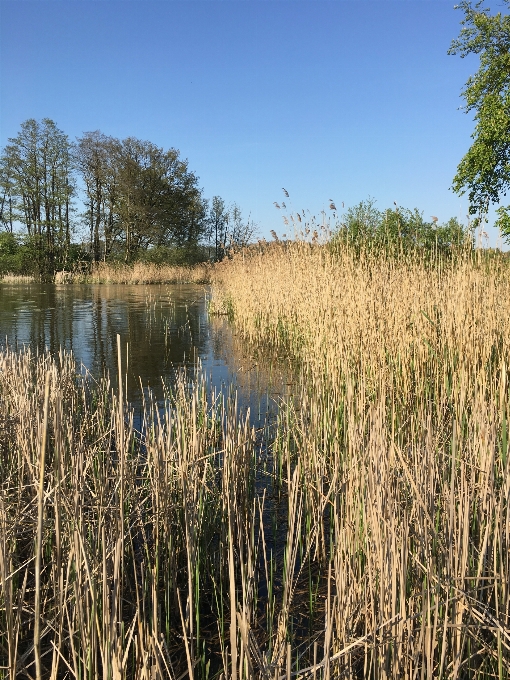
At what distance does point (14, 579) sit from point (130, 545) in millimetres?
449

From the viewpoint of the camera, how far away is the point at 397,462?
2.08 metres

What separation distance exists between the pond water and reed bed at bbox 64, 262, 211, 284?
11.3m

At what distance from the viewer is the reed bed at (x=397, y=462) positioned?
56.5 inches

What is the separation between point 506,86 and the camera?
18.5 meters

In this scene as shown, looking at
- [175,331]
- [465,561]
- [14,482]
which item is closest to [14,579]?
[14,482]

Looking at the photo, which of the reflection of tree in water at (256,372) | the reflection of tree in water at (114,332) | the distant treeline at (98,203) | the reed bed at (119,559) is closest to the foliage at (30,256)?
the distant treeline at (98,203)

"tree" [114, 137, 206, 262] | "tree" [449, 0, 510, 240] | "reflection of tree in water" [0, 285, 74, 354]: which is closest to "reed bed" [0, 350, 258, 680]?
"reflection of tree in water" [0, 285, 74, 354]

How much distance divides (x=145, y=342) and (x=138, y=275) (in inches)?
746

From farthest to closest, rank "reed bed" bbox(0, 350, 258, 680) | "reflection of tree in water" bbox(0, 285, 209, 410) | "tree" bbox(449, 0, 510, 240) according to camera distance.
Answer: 1. "tree" bbox(449, 0, 510, 240)
2. "reflection of tree in water" bbox(0, 285, 209, 410)
3. "reed bed" bbox(0, 350, 258, 680)

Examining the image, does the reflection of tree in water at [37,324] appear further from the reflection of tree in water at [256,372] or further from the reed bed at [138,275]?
the reed bed at [138,275]

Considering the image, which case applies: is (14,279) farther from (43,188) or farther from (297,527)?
(297,527)

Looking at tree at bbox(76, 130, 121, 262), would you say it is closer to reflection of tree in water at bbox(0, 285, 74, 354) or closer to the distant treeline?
the distant treeline

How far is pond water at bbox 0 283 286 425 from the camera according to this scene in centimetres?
574

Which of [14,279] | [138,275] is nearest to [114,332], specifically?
[138,275]
